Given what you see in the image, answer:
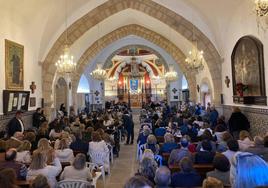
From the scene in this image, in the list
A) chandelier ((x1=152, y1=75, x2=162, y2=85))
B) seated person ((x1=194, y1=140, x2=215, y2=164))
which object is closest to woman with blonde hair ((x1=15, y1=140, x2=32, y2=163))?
seated person ((x1=194, y1=140, x2=215, y2=164))

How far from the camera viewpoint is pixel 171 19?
39.8ft

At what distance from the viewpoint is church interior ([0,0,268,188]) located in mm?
4109

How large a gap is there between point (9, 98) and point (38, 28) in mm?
3450

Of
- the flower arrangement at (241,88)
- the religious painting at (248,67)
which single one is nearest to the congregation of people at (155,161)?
the flower arrangement at (241,88)

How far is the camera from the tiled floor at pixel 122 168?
621cm

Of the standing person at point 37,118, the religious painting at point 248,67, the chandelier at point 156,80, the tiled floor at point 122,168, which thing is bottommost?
the tiled floor at point 122,168

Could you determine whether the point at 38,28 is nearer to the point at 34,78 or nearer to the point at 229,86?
the point at 34,78

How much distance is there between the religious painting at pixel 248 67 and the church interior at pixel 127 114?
0.10ft

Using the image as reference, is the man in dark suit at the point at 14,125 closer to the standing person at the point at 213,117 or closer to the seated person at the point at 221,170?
the seated person at the point at 221,170

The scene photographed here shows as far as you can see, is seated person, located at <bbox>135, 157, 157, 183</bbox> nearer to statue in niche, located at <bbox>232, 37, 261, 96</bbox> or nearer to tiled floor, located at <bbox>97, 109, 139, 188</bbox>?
tiled floor, located at <bbox>97, 109, 139, 188</bbox>

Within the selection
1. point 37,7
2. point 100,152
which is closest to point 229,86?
point 100,152

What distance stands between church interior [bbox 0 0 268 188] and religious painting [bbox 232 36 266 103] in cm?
3

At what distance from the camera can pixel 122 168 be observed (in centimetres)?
750

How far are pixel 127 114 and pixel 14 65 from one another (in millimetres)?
4924
